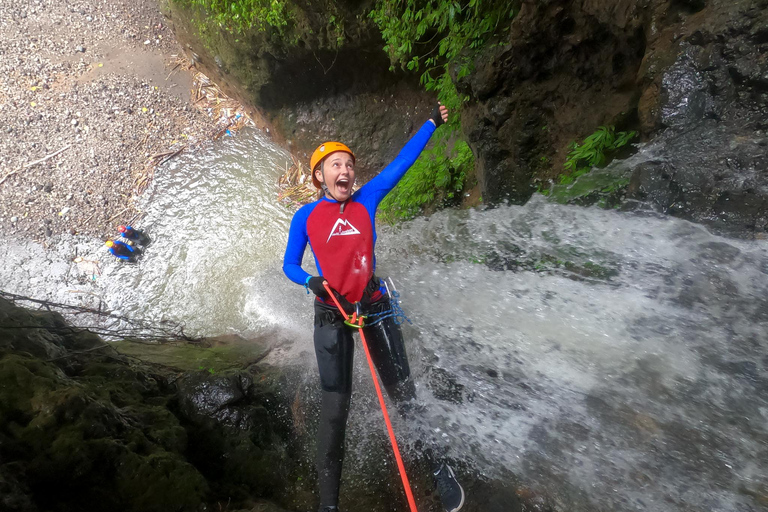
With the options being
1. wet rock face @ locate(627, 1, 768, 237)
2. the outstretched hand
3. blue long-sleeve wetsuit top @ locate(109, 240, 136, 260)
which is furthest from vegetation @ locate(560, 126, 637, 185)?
blue long-sleeve wetsuit top @ locate(109, 240, 136, 260)

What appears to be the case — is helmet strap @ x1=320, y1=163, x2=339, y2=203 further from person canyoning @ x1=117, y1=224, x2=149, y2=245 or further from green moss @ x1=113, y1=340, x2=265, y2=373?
person canyoning @ x1=117, y1=224, x2=149, y2=245

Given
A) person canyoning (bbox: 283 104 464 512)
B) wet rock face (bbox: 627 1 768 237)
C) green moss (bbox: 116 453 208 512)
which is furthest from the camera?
person canyoning (bbox: 283 104 464 512)

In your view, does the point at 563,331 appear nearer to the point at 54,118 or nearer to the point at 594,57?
the point at 594,57

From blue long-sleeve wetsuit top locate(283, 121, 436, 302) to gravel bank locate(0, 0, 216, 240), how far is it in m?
5.19

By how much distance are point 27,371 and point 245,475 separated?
1.48m

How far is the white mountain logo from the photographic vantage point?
267 cm

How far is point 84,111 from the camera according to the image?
267 inches

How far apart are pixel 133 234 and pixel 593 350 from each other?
21.3 feet

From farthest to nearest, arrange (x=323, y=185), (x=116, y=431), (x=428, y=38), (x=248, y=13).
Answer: (x=248, y=13)
(x=428, y=38)
(x=323, y=185)
(x=116, y=431)

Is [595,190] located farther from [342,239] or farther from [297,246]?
[297,246]

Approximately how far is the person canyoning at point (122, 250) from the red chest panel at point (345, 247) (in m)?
4.76

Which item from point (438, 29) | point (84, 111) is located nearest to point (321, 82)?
point (438, 29)

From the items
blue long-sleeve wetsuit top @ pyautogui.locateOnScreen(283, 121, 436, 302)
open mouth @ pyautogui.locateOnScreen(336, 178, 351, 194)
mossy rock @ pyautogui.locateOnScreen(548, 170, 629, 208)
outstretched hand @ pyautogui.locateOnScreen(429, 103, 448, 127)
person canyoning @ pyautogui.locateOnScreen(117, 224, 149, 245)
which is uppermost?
person canyoning @ pyautogui.locateOnScreen(117, 224, 149, 245)

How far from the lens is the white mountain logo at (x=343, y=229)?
105 inches
